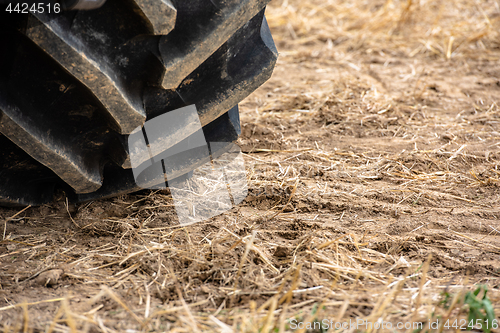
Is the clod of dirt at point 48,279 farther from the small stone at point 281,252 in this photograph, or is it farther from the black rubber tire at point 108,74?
the small stone at point 281,252

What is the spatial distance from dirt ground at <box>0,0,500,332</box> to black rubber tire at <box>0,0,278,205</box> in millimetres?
291

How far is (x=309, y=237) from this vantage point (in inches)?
57.5

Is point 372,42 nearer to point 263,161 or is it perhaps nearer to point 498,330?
point 263,161

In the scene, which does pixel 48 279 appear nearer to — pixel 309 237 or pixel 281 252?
pixel 281 252

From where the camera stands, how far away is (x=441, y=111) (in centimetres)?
270

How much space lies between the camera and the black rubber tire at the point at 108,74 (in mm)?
1032

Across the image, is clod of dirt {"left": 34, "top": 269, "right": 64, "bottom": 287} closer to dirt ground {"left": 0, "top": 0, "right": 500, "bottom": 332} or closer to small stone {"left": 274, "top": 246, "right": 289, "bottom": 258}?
dirt ground {"left": 0, "top": 0, "right": 500, "bottom": 332}

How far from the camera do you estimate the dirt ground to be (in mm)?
1100

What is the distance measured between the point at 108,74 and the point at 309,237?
2.87 feet

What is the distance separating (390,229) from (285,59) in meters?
2.50

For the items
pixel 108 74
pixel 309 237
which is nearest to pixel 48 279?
pixel 108 74

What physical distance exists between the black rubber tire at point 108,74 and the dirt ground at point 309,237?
29cm

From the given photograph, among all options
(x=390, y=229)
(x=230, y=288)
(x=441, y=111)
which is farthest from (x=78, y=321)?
(x=441, y=111)

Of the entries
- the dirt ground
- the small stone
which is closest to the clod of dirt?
the dirt ground
